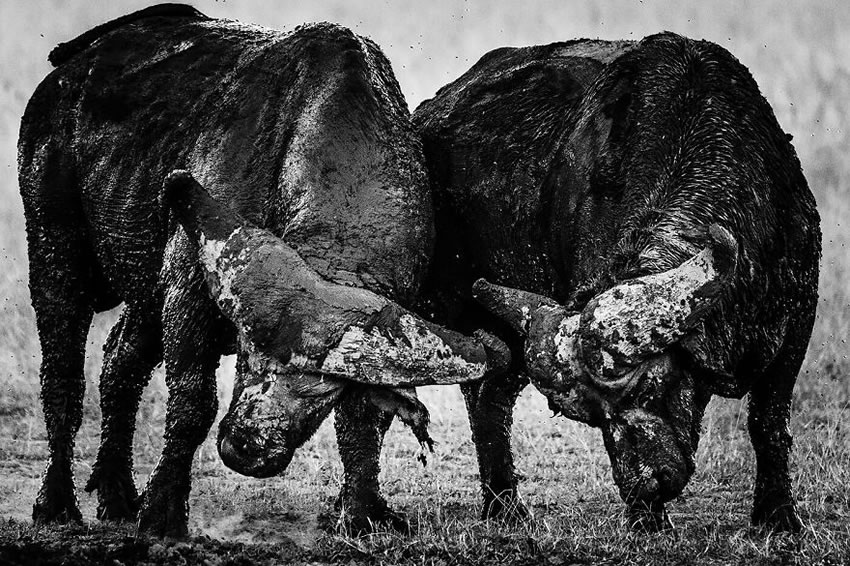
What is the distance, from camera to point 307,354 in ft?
17.4

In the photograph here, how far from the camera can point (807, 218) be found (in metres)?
6.88

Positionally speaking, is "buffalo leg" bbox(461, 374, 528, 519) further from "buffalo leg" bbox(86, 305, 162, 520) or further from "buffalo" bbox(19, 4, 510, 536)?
"buffalo leg" bbox(86, 305, 162, 520)

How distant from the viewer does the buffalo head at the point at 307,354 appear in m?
5.24

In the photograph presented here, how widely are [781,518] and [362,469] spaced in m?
2.38

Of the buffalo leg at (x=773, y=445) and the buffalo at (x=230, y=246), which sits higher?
the buffalo at (x=230, y=246)

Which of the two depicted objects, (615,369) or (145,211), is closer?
(615,369)

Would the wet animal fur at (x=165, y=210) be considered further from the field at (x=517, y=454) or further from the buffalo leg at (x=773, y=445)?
the buffalo leg at (x=773, y=445)

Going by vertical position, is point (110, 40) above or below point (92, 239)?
above

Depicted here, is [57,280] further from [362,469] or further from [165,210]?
[362,469]

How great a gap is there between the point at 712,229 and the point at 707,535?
220cm

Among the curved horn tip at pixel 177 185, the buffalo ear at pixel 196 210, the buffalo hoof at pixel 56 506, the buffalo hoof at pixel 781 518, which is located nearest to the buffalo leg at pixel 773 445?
the buffalo hoof at pixel 781 518

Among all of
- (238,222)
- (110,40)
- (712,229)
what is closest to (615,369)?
(712,229)

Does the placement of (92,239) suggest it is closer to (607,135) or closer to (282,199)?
(282,199)

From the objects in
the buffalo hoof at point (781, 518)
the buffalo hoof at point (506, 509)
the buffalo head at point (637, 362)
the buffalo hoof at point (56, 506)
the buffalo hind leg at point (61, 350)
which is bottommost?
Answer: the buffalo hoof at point (781, 518)
